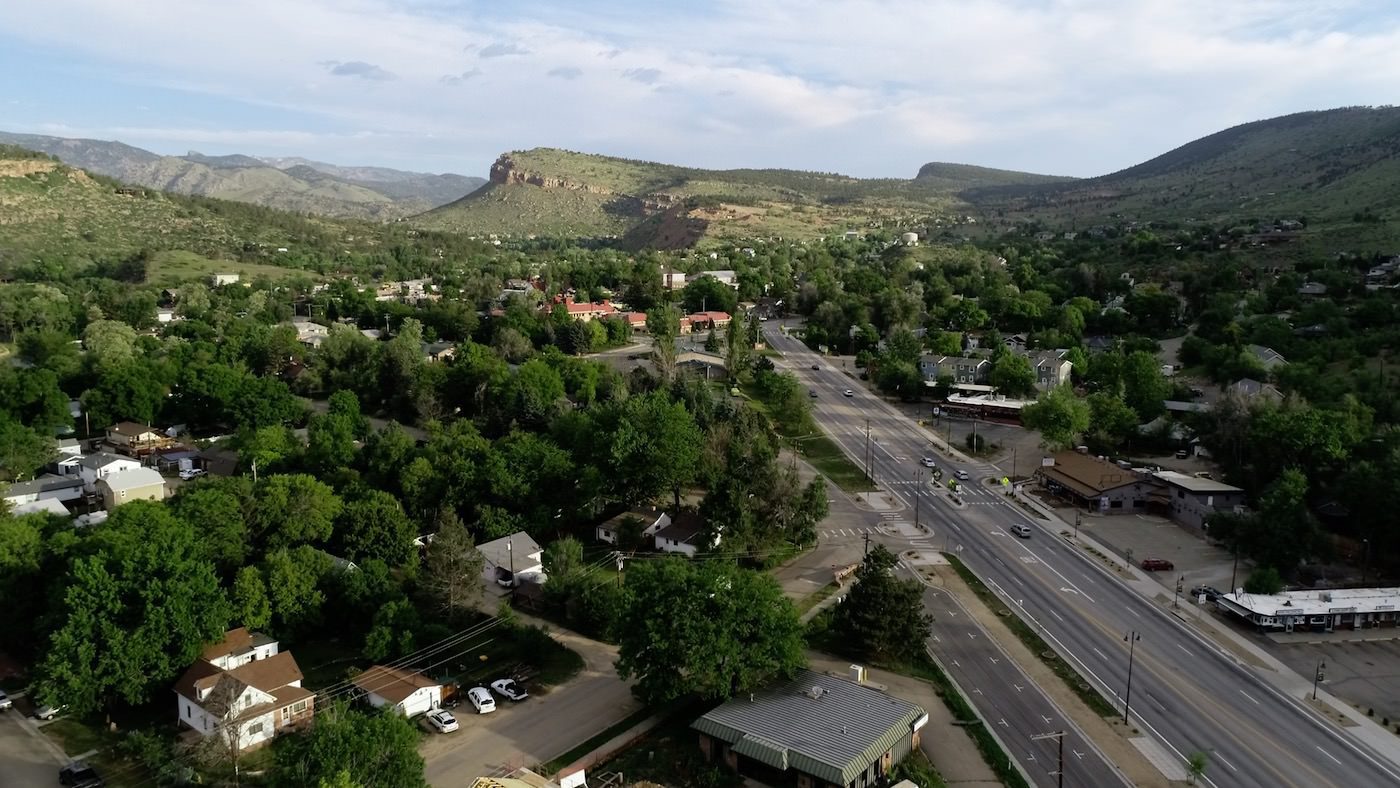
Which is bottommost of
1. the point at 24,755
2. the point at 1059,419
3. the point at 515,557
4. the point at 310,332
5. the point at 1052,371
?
the point at 24,755

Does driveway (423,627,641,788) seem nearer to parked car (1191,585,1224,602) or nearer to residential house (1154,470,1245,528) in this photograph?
parked car (1191,585,1224,602)

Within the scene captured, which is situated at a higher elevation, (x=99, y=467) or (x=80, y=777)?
(x=99, y=467)

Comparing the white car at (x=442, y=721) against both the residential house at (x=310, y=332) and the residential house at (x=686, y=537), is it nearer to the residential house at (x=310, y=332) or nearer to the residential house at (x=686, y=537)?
the residential house at (x=686, y=537)

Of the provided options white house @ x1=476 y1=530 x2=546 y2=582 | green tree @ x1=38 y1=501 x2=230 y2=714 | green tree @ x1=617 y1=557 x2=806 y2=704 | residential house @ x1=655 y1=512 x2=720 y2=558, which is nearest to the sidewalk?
green tree @ x1=617 y1=557 x2=806 y2=704

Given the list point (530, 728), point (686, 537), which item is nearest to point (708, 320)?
point (686, 537)

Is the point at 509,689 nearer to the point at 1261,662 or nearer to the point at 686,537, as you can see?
the point at 686,537
